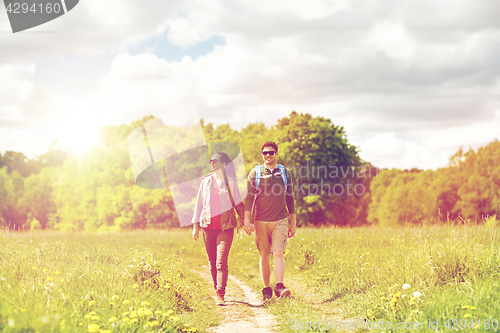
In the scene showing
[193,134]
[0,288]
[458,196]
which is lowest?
[458,196]

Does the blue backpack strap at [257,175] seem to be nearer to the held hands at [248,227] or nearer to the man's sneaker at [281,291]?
the held hands at [248,227]

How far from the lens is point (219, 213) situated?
652 cm

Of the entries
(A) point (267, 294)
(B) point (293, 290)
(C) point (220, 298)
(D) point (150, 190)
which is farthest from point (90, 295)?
(D) point (150, 190)

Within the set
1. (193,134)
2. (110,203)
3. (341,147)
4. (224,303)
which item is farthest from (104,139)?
(224,303)

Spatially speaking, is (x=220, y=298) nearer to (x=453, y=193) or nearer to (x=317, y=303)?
(x=317, y=303)

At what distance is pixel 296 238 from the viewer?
35.8ft

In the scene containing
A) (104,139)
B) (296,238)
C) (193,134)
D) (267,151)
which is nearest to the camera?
(267,151)

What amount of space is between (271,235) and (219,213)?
968 mm

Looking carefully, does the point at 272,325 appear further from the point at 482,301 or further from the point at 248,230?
the point at 482,301

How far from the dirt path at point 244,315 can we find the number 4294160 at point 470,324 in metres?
2.16

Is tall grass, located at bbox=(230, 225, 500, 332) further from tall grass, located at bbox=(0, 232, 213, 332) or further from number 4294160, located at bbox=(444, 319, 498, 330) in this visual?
tall grass, located at bbox=(0, 232, 213, 332)

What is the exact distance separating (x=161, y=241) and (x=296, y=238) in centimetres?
696

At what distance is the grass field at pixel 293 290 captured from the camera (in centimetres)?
415

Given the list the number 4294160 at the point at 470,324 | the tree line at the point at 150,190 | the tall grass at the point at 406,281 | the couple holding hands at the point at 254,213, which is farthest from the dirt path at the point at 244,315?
the tree line at the point at 150,190
